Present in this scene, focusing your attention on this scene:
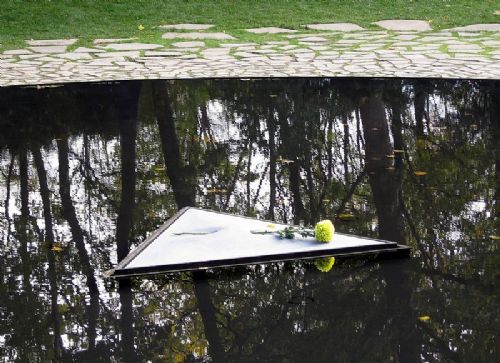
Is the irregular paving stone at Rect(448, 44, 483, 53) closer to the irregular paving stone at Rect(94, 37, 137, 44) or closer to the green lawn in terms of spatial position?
the green lawn

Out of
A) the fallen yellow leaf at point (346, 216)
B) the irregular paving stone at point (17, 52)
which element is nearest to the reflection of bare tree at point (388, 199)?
the fallen yellow leaf at point (346, 216)

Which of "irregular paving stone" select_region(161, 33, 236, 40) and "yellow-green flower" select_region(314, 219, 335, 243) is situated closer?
"yellow-green flower" select_region(314, 219, 335, 243)

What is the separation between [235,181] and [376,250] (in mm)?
1884

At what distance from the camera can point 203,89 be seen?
10719 mm

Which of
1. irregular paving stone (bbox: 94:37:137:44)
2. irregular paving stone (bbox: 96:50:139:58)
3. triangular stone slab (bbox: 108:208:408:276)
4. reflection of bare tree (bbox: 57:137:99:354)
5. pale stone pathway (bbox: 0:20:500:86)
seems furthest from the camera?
irregular paving stone (bbox: 94:37:137:44)

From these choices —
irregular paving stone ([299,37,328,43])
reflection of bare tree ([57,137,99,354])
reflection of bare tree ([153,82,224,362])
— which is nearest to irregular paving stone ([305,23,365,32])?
irregular paving stone ([299,37,328,43])

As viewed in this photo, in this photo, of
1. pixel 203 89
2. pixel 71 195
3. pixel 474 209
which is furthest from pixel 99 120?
pixel 474 209

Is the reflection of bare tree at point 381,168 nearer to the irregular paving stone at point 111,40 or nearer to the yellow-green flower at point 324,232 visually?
A: the yellow-green flower at point 324,232

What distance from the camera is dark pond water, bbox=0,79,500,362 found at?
484cm

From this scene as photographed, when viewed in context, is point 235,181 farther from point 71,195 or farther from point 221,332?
point 221,332

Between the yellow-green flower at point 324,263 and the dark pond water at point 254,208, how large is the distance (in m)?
0.06

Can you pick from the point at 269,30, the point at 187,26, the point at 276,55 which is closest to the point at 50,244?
the point at 276,55

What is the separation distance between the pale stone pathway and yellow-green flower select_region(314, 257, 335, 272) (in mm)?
5638

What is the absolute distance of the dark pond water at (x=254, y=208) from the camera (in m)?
4.84
